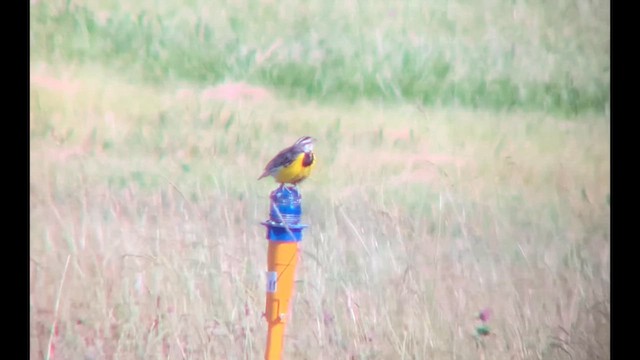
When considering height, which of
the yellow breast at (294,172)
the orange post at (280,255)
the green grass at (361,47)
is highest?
the green grass at (361,47)

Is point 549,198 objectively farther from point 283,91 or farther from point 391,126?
point 283,91

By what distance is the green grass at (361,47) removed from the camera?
3.68 metres

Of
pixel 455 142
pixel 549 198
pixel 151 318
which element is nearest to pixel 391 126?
pixel 455 142

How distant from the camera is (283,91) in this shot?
3766 mm

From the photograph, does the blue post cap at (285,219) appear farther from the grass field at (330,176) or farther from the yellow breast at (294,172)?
the grass field at (330,176)

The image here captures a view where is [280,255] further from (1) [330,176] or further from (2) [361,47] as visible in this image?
(2) [361,47]

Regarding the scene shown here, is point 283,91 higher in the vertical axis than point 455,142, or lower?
higher

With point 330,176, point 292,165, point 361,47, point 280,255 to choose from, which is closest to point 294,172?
point 292,165

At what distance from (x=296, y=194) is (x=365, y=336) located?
29.7 inches

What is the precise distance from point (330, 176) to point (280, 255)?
50 cm

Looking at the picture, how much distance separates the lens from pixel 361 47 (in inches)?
151

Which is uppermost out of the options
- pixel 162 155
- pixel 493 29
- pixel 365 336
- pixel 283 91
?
pixel 493 29

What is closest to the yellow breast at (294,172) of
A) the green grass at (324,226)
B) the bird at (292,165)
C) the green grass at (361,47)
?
the bird at (292,165)

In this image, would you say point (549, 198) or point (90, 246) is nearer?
point (90, 246)
